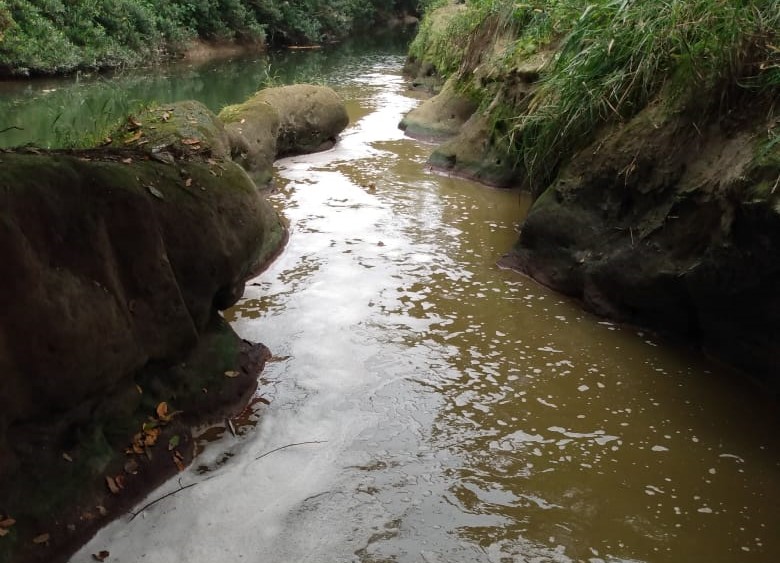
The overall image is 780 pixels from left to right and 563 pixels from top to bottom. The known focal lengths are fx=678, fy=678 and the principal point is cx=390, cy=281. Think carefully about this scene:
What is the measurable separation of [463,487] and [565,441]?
730 millimetres

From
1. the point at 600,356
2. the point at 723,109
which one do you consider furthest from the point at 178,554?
the point at 723,109

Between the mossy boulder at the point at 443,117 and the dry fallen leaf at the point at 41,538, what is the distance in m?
9.31

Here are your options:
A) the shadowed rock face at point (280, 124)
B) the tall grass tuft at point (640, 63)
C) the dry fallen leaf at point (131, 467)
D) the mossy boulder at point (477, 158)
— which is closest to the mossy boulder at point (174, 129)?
the shadowed rock face at point (280, 124)

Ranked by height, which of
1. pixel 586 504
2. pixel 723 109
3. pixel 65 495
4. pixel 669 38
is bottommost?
pixel 586 504

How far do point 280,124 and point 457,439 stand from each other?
7089 millimetres

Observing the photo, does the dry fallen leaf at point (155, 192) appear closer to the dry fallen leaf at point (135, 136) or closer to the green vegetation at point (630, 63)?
the dry fallen leaf at point (135, 136)

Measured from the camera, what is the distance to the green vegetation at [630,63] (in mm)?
4383

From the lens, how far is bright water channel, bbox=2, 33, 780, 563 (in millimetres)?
3051

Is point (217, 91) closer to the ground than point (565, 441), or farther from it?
farther from it

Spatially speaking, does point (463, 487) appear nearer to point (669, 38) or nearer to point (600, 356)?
point (600, 356)

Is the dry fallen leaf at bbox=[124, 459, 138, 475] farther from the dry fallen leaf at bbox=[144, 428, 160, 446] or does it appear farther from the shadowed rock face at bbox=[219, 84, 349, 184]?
the shadowed rock face at bbox=[219, 84, 349, 184]

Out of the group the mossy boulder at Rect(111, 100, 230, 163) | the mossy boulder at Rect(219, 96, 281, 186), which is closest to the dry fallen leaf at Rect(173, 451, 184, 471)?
the mossy boulder at Rect(111, 100, 230, 163)

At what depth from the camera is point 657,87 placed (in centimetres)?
520

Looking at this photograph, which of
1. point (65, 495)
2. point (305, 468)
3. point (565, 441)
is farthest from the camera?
point (565, 441)
